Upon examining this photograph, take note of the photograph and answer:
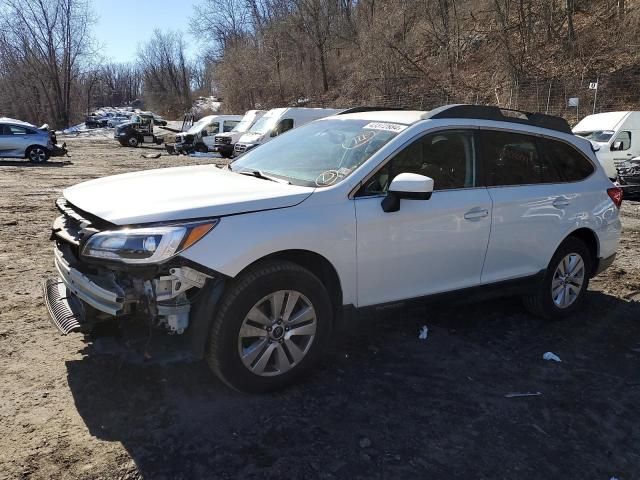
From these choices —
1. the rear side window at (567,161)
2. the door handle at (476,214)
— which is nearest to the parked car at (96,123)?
the rear side window at (567,161)

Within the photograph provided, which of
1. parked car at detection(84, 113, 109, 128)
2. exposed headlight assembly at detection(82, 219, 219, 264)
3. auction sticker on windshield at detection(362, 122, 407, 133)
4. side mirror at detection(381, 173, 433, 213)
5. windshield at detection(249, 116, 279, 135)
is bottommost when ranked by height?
exposed headlight assembly at detection(82, 219, 219, 264)

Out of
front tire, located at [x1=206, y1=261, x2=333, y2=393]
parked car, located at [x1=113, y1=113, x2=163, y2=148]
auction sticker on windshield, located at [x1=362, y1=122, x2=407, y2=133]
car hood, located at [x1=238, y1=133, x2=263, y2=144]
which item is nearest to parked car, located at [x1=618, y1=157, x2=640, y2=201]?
auction sticker on windshield, located at [x1=362, y1=122, x2=407, y2=133]

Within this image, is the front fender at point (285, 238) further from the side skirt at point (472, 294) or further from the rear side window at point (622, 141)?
the rear side window at point (622, 141)

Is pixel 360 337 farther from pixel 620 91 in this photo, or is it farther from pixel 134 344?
pixel 620 91

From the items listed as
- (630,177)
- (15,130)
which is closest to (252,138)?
(15,130)

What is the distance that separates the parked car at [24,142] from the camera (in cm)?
2038

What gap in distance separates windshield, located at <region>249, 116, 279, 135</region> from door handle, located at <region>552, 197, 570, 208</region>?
1676 cm

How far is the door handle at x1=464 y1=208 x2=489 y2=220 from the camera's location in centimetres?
399

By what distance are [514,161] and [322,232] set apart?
2007 mm

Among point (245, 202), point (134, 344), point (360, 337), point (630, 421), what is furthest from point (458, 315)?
point (134, 344)

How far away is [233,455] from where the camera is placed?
109 inches

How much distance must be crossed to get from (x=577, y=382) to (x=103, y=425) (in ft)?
10.1

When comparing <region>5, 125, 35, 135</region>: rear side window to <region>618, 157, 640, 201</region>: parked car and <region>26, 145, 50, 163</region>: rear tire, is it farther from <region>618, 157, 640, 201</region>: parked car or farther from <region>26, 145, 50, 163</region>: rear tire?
<region>618, 157, 640, 201</region>: parked car

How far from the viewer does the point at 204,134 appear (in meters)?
27.2
